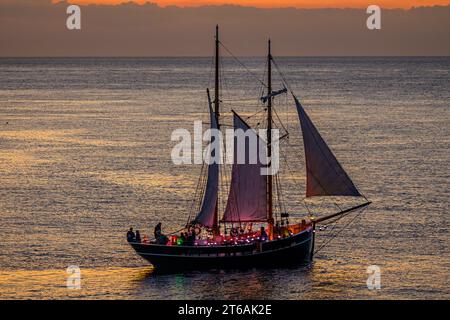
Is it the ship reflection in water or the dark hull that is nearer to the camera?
the ship reflection in water

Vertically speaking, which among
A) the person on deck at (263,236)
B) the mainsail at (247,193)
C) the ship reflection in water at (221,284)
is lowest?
the ship reflection in water at (221,284)

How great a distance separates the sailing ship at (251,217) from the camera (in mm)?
59531

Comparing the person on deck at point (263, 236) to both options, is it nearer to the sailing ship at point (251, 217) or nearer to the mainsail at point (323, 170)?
the sailing ship at point (251, 217)

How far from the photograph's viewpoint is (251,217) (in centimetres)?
6284

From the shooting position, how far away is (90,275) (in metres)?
58.9

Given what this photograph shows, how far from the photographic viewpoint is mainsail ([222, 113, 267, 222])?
62500 mm

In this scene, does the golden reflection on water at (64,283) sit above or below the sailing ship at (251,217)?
below

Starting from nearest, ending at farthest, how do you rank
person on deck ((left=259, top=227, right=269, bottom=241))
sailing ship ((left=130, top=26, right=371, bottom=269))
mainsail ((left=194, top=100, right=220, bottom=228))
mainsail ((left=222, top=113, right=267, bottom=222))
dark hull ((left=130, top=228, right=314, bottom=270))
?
dark hull ((left=130, top=228, right=314, bottom=270))
sailing ship ((left=130, top=26, right=371, bottom=269))
person on deck ((left=259, top=227, right=269, bottom=241))
mainsail ((left=194, top=100, right=220, bottom=228))
mainsail ((left=222, top=113, right=267, bottom=222))

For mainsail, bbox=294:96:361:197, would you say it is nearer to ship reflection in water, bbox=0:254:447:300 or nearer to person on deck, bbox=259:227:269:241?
person on deck, bbox=259:227:269:241

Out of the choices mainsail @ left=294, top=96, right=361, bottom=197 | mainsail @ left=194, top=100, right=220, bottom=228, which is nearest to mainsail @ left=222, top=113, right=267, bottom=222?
mainsail @ left=194, top=100, right=220, bottom=228

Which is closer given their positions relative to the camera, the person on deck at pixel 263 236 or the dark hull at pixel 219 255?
the dark hull at pixel 219 255

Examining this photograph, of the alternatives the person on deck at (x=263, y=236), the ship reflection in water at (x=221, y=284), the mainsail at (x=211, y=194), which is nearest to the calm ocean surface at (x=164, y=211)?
the ship reflection in water at (x=221, y=284)

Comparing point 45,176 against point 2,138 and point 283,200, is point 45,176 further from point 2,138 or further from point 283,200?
point 2,138

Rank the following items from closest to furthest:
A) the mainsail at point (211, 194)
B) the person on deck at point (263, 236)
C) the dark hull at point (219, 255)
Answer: the dark hull at point (219, 255) → the person on deck at point (263, 236) → the mainsail at point (211, 194)
